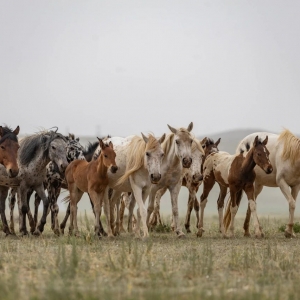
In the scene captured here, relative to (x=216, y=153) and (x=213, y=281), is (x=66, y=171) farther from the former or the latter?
(x=213, y=281)

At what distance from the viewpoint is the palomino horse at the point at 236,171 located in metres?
13.5

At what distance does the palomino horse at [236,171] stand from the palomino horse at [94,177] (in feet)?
8.38

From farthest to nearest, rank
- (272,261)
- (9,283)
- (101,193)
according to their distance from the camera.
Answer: (101,193)
(272,261)
(9,283)

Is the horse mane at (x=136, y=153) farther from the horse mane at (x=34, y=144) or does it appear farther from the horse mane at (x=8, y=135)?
the horse mane at (x=8, y=135)

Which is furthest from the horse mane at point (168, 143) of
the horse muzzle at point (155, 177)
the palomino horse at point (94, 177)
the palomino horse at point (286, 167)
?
the palomino horse at point (286, 167)

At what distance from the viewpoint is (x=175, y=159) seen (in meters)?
12.9

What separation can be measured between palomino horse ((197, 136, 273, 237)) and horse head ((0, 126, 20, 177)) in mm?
4158

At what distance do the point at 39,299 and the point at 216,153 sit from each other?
9.82 metres

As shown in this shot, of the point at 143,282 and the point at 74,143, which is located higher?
the point at 74,143

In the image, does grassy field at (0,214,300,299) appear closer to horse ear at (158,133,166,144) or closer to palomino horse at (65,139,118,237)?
palomino horse at (65,139,118,237)

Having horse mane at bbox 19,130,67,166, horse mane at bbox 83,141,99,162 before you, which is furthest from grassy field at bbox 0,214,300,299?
horse mane at bbox 83,141,99,162

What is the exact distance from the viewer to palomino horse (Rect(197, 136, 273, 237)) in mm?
13453

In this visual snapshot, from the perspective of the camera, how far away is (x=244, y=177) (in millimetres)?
13734

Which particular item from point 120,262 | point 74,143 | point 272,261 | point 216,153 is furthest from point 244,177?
point 120,262
